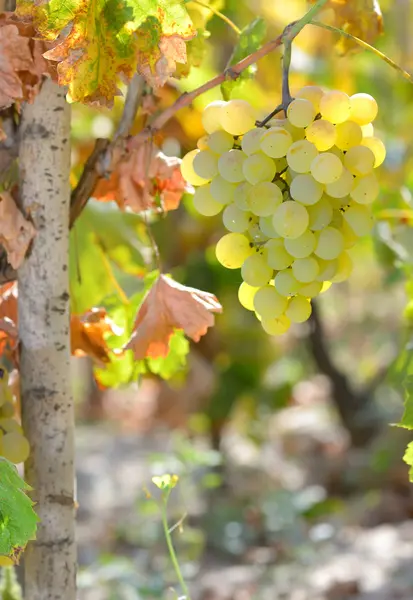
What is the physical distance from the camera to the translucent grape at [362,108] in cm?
82

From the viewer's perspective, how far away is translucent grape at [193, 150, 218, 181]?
33.4 inches

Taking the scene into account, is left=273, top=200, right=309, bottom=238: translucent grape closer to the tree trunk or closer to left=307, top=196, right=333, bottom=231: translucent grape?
left=307, top=196, right=333, bottom=231: translucent grape

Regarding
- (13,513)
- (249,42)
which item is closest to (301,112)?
(249,42)

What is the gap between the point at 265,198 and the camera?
796 mm

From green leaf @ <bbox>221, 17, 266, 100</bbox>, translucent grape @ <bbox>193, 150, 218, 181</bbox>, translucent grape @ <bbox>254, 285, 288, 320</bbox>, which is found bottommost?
translucent grape @ <bbox>254, 285, 288, 320</bbox>

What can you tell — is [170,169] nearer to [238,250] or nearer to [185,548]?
[238,250]

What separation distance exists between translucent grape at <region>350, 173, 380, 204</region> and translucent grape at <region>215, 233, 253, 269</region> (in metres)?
0.11

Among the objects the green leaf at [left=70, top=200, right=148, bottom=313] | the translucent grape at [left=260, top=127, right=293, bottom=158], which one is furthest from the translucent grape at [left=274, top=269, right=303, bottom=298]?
the green leaf at [left=70, top=200, right=148, bottom=313]

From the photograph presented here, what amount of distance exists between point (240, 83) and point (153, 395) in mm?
5191

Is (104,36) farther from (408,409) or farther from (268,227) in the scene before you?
(408,409)

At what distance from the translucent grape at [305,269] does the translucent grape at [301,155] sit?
82 mm

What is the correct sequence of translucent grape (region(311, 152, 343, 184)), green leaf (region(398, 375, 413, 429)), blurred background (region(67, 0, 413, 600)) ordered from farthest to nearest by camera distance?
blurred background (region(67, 0, 413, 600)) → green leaf (region(398, 375, 413, 429)) → translucent grape (region(311, 152, 343, 184))

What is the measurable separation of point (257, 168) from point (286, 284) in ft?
0.36

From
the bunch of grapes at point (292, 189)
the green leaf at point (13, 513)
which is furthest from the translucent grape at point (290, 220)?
the green leaf at point (13, 513)
